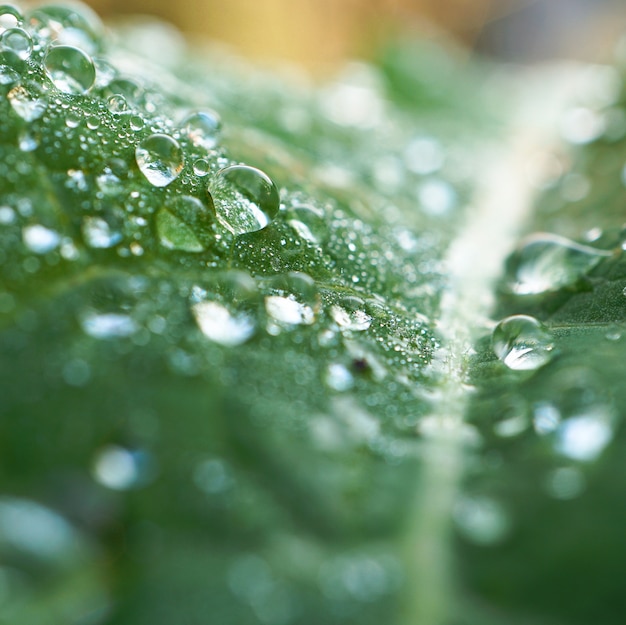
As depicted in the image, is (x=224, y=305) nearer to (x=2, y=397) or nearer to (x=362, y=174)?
(x=2, y=397)

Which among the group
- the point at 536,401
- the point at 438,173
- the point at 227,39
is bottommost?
the point at 536,401

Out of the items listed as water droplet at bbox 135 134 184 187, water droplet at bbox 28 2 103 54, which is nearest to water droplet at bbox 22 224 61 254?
water droplet at bbox 135 134 184 187

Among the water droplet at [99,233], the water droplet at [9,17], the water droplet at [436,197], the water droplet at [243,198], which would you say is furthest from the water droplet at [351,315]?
the water droplet at [436,197]

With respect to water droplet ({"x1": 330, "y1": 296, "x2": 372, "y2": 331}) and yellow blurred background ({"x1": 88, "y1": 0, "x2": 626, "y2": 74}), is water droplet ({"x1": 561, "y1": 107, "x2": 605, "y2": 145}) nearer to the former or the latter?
yellow blurred background ({"x1": 88, "y1": 0, "x2": 626, "y2": 74})

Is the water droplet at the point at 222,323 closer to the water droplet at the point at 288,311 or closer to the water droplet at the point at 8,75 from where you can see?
the water droplet at the point at 288,311

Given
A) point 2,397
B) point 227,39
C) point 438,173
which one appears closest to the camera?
point 2,397

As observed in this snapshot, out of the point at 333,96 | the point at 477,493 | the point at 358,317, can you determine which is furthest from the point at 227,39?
the point at 477,493
